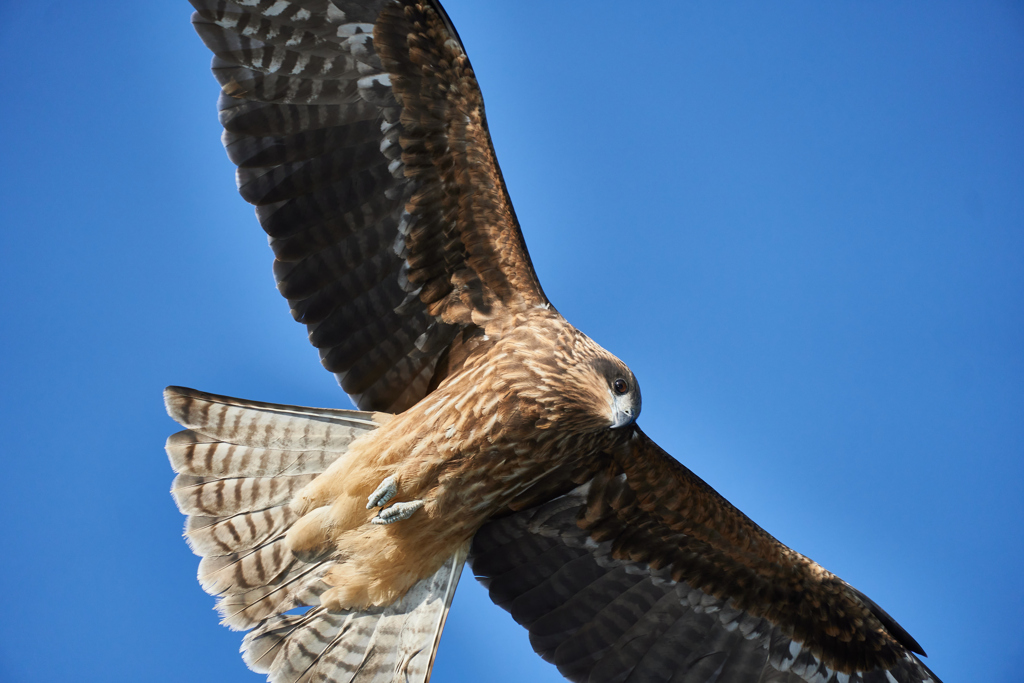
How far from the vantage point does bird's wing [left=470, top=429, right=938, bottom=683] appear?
4559 mm

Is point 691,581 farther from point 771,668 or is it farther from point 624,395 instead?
point 624,395

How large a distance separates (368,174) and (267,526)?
206 centimetres

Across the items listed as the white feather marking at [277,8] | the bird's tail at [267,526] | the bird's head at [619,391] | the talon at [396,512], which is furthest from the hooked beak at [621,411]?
the white feather marking at [277,8]

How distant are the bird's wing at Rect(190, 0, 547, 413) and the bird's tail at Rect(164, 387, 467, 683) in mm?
432

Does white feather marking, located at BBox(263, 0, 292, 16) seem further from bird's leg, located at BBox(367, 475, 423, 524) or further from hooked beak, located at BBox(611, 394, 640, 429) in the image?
hooked beak, located at BBox(611, 394, 640, 429)

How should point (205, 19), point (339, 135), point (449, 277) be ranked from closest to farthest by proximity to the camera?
point (205, 19), point (339, 135), point (449, 277)

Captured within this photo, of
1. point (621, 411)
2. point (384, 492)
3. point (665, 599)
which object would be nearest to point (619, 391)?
point (621, 411)

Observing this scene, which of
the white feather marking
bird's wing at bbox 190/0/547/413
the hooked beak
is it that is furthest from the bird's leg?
the white feather marking

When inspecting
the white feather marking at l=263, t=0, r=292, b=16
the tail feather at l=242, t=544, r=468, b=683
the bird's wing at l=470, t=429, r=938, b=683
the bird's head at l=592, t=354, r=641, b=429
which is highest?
the white feather marking at l=263, t=0, r=292, b=16

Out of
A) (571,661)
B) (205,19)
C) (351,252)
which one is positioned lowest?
(571,661)

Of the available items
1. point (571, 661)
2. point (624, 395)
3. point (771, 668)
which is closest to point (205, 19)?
point (624, 395)

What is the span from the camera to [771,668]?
15.5 ft

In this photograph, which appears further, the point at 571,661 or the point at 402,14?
the point at 571,661

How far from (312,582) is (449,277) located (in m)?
1.93
